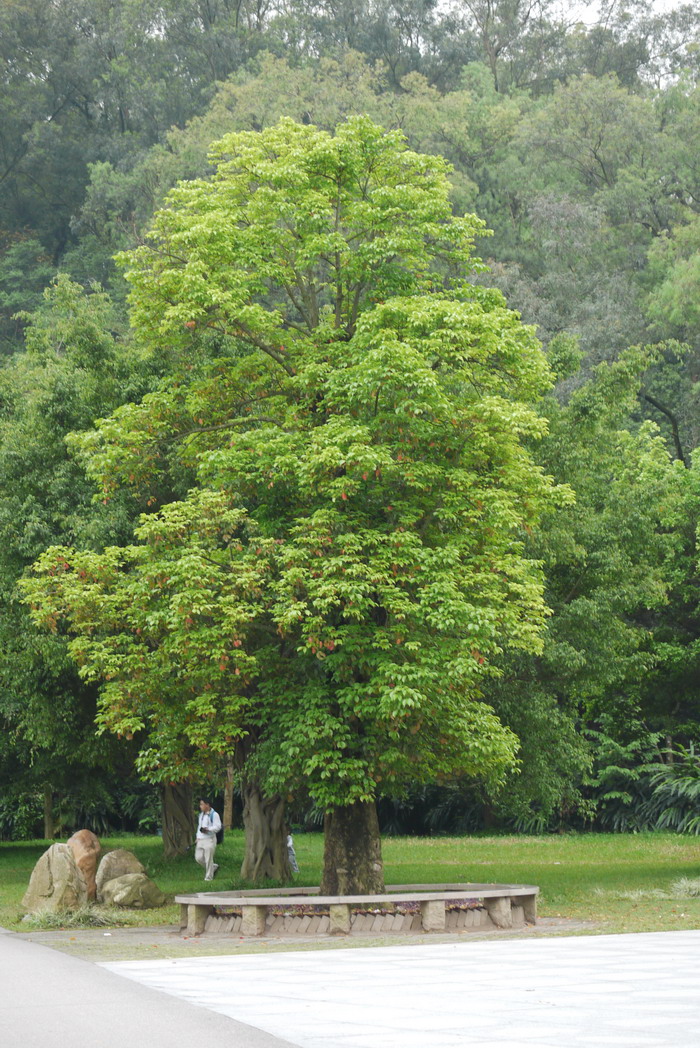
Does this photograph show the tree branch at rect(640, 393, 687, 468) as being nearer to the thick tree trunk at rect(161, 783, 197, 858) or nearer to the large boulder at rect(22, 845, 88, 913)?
the thick tree trunk at rect(161, 783, 197, 858)

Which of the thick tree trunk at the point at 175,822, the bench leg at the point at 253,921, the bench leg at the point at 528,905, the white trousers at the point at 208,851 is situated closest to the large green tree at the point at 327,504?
the bench leg at the point at 253,921

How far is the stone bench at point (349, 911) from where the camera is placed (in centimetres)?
1503

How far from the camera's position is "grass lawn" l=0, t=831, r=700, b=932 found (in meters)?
17.5

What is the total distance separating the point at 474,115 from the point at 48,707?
44939 mm

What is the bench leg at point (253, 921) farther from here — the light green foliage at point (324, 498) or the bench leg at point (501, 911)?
the bench leg at point (501, 911)

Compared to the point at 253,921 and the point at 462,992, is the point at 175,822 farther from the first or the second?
the point at 462,992

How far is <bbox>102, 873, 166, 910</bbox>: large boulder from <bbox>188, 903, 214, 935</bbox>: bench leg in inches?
131

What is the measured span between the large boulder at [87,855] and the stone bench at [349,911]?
3612 mm

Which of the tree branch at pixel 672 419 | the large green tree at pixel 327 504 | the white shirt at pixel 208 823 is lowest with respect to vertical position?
the white shirt at pixel 208 823

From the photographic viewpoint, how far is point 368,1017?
7809 millimetres

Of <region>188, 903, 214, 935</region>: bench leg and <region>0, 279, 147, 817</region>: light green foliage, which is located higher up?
<region>0, 279, 147, 817</region>: light green foliage

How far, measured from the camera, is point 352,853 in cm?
1758

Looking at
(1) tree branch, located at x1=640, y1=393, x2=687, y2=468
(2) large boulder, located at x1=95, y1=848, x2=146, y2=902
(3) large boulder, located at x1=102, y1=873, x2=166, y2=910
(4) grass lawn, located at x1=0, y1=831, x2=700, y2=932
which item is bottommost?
(4) grass lawn, located at x1=0, y1=831, x2=700, y2=932

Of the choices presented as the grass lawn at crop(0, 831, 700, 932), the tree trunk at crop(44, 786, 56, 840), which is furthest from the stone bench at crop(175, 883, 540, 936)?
the tree trunk at crop(44, 786, 56, 840)
